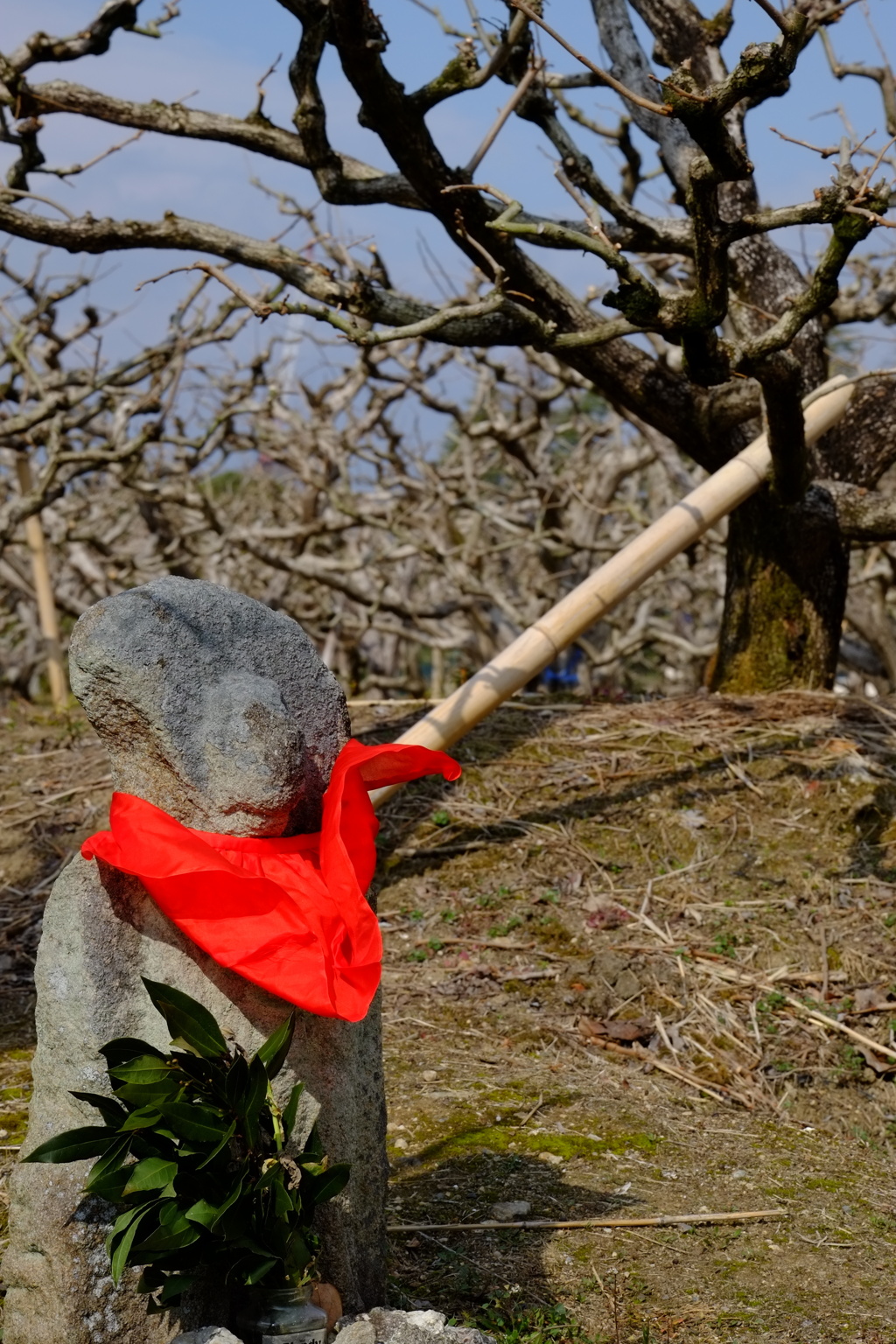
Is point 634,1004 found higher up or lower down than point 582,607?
lower down

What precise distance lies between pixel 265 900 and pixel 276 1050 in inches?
11.0

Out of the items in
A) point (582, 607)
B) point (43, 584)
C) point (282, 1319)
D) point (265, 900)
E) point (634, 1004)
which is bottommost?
point (634, 1004)

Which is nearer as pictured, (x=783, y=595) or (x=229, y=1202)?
(x=229, y=1202)

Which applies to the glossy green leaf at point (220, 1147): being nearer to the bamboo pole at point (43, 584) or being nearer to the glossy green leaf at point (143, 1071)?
the glossy green leaf at point (143, 1071)

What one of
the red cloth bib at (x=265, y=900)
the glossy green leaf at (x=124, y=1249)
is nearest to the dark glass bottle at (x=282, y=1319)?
the glossy green leaf at (x=124, y=1249)

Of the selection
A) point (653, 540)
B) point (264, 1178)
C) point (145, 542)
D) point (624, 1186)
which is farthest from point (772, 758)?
point (145, 542)

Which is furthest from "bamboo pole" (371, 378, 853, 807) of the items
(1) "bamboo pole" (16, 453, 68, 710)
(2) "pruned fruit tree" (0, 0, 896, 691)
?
(1) "bamboo pole" (16, 453, 68, 710)

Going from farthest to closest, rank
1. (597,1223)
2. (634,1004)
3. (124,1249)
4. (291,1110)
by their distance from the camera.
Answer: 1. (634,1004)
2. (597,1223)
3. (291,1110)
4. (124,1249)

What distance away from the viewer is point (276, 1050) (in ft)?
7.36

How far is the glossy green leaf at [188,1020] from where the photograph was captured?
7.17 feet

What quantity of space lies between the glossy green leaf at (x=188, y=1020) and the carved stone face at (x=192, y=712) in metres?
0.34

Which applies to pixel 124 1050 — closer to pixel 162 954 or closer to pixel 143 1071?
pixel 143 1071

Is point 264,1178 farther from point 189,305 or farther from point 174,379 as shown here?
point 189,305

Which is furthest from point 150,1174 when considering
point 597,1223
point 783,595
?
point 783,595
